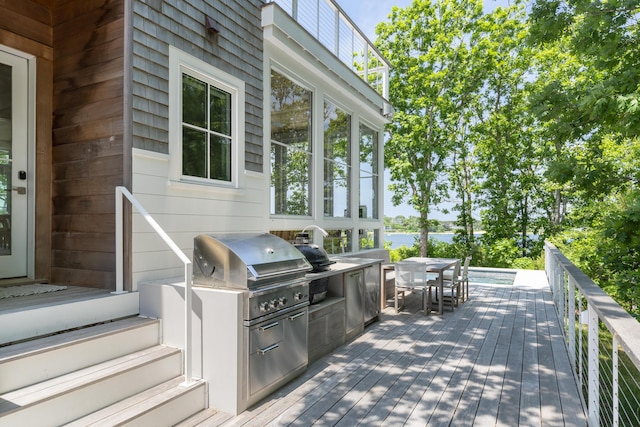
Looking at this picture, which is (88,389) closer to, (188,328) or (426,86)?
(188,328)

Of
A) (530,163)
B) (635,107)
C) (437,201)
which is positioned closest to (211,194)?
(635,107)

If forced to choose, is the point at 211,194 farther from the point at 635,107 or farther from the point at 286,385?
the point at 635,107

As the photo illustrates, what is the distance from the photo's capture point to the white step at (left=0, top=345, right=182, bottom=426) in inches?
77.9

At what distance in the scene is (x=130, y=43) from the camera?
3170 mm

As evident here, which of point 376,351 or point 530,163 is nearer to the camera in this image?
point 376,351

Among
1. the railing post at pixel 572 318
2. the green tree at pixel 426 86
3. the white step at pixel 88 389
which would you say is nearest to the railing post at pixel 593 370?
the railing post at pixel 572 318

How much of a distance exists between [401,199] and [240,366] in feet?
→ 40.9

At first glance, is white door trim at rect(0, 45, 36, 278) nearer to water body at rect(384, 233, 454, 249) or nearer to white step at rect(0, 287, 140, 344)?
white step at rect(0, 287, 140, 344)

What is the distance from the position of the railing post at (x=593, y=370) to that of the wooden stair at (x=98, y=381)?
2601mm

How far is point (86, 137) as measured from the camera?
3367 millimetres

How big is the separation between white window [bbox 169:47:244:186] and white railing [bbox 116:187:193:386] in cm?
61

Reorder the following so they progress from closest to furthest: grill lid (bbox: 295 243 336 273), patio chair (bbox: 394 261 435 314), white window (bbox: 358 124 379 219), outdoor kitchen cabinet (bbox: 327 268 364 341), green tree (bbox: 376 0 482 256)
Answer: grill lid (bbox: 295 243 336 273), outdoor kitchen cabinet (bbox: 327 268 364 341), patio chair (bbox: 394 261 435 314), white window (bbox: 358 124 379 219), green tree (bbox: 376 0 482 256)

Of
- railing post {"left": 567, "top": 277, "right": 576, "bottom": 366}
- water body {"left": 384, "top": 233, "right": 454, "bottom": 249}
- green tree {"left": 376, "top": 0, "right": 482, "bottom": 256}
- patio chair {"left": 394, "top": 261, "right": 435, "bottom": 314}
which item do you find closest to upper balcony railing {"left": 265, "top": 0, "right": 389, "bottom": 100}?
patio chair {"left": 394, "top": 261, "right": 435, "bottom": 314}

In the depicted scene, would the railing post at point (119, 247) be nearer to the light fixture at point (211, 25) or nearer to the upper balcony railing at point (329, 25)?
the light fixture at point (211, 25)
